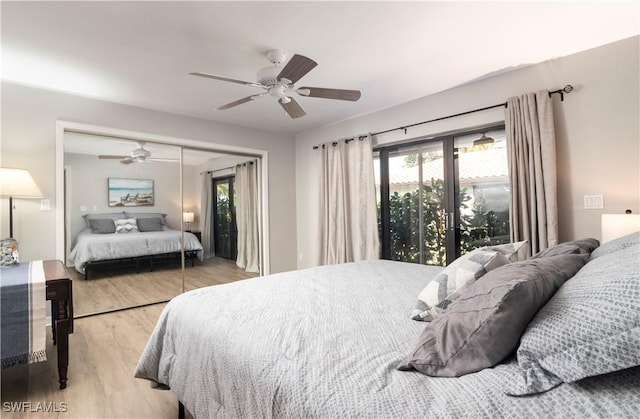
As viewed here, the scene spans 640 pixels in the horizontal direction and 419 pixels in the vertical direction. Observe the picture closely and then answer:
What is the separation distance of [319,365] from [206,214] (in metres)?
3.89

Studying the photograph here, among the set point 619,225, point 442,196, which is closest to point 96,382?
point 442,196

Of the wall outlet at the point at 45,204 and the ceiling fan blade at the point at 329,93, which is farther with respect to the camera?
the wall outlet at the point at 45,204

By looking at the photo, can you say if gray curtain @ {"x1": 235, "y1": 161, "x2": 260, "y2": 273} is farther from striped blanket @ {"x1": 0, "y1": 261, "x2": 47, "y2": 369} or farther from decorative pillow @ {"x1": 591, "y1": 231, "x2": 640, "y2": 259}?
decorative pillow @ {"x1": 591, "y1": 231, "x2": 640, "y2": 259}

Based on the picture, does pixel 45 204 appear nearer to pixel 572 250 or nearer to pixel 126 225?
pixel 126 225

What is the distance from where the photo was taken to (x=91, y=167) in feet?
11.7

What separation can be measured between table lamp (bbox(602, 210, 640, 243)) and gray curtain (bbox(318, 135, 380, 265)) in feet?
7.38

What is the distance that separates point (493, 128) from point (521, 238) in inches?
45.3

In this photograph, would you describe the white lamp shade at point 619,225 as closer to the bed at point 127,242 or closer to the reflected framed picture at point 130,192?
the bed at point 127,242

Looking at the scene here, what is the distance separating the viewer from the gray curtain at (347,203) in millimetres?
4006

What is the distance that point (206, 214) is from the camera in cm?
443

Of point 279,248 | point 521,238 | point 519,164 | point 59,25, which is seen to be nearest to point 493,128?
point 519,164

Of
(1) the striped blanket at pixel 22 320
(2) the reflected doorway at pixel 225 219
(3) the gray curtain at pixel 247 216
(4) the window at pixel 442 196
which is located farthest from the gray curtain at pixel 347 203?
(1) the striped blanket at pixel 22 320

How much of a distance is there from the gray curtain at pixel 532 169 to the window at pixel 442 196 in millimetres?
267

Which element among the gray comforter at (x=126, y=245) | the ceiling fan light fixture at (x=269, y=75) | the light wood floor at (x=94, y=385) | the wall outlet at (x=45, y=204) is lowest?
the light wood floor at (x=94, y=385)
